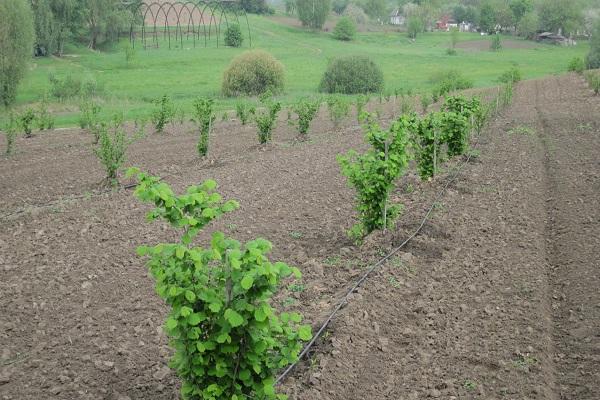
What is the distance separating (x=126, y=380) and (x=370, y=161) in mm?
4814

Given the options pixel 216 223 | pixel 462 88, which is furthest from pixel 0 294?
pixel 462 88

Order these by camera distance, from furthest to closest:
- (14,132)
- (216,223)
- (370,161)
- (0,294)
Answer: (14,132) → (216,223) → (370,161) → (0,294)

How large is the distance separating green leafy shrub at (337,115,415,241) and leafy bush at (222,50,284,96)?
2611cm

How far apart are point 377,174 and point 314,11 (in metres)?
86.8

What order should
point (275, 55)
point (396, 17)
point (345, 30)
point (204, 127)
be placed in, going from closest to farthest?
Answer: 1. point (204, 127)
2. point (275, 55)
3. point (345, 30)
4. point (396, 17)

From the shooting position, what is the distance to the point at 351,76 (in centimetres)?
3875

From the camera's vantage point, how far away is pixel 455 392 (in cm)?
588

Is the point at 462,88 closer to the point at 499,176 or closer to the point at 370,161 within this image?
the point at 499,176

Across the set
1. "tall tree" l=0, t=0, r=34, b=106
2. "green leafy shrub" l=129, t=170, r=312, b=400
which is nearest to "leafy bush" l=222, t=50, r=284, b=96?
"tall tree" l=0, t=0, r=34, b=106

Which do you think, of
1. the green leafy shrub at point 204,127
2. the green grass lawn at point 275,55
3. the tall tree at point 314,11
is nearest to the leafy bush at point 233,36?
the green grass lawn at point 275,55

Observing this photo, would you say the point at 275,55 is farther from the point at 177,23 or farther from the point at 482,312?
the point at 482,312

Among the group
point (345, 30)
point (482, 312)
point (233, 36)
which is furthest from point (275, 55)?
point (482, 312)

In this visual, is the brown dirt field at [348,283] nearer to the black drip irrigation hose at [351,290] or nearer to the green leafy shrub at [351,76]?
the black drip irrigation hose at [351,290]

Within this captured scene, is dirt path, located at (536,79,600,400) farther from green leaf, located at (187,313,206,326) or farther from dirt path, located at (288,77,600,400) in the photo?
green leaf, located at (187,313,206,326)
